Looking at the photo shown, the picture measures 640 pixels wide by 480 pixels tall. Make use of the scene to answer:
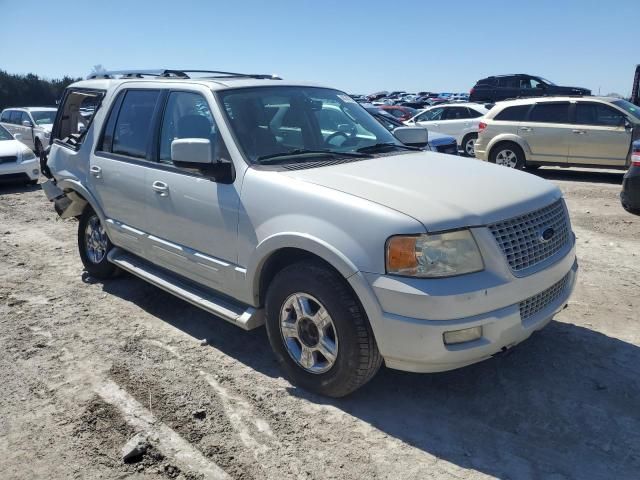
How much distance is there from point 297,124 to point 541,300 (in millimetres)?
2131

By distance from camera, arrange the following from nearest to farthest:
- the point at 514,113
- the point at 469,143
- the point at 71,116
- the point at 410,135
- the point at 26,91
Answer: the point at 410,135 → the point at 71,116 → the point at 514,113 → the point at 469,143 → the point at 26,91

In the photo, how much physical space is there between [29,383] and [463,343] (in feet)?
9.53

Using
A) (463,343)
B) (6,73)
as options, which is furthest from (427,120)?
(6,73)

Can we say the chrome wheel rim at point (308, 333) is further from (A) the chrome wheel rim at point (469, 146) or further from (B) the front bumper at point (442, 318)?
(A) the chrome wheel rim at point (469, 146)

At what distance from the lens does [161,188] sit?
4.28m

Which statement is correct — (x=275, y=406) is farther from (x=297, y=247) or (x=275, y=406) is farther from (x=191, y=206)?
(x=191, y=206)

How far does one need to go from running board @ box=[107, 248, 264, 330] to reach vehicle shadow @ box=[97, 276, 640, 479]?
16.4 inches

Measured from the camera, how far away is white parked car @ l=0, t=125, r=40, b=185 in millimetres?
11922

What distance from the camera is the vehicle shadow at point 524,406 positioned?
291 centimetres

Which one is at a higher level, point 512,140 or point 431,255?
point 431,255

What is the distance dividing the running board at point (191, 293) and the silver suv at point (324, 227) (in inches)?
0.7

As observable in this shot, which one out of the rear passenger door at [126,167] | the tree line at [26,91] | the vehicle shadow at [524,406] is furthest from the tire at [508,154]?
the tree line at [26,91]

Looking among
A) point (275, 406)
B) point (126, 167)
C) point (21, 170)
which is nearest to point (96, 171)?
point (126, 167)

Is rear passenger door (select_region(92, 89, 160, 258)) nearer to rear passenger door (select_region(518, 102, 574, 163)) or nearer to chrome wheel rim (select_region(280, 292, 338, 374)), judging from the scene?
chrome wheel rim (select_region(280, 292, 338, 374))
